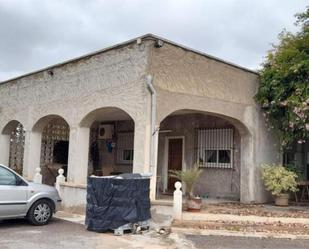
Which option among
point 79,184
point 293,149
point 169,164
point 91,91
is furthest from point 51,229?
point 293,149

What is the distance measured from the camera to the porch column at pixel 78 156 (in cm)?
1309

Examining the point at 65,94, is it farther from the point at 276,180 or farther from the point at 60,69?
the point at 276,180

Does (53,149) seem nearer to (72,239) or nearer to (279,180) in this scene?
(279,180)

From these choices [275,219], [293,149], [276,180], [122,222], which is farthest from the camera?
[293,149]

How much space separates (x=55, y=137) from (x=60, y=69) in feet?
14.3

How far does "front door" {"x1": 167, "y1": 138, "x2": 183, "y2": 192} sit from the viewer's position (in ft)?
51.6

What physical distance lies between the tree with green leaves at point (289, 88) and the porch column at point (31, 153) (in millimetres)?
7878

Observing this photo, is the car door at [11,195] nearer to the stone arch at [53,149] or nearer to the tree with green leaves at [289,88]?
the stone arch at [53,149]

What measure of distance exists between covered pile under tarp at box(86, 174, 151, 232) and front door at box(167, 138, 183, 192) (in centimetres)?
599

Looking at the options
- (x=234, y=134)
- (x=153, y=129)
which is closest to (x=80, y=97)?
(x=153, y=129)

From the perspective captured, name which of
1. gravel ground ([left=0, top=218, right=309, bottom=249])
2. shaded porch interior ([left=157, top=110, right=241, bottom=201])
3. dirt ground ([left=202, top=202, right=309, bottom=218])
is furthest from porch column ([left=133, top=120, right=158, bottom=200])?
shaded porch interior ([left=157, top=110, right=241, bottom=201])

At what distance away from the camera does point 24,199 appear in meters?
10.1

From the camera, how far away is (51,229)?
32.7ft

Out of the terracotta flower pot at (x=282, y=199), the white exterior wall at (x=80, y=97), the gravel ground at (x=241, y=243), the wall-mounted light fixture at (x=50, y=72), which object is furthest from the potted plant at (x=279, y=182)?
the wall-mounted light fixture at (x=50, y=72)
